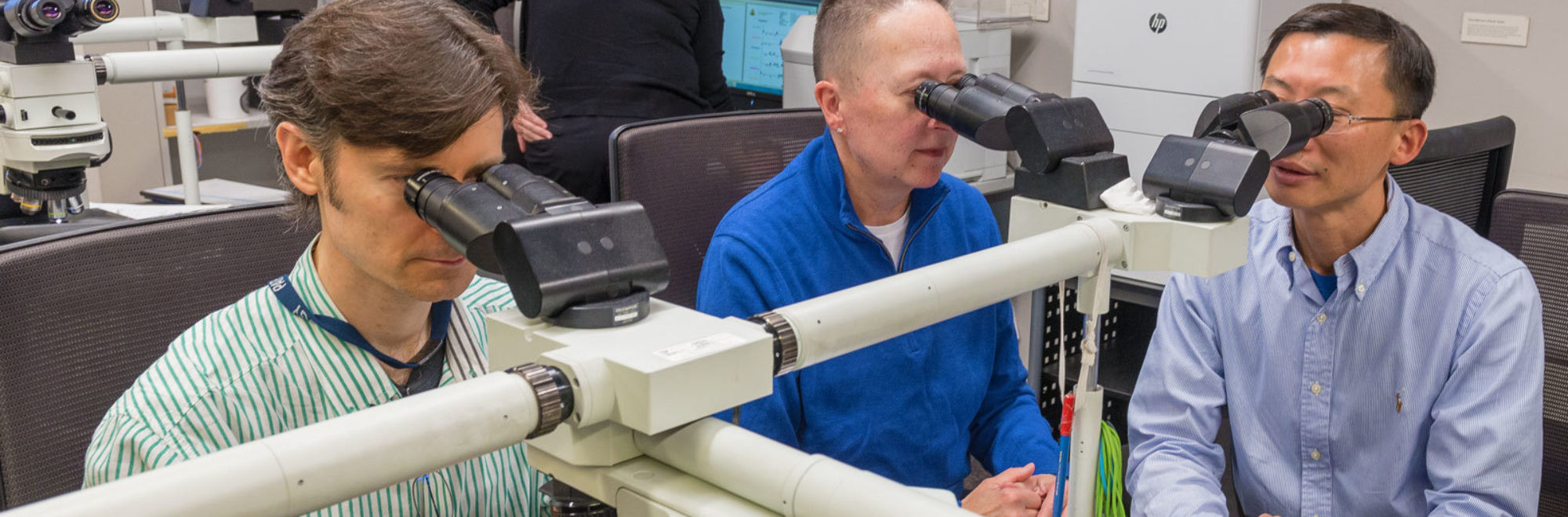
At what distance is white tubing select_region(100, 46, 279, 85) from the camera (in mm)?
2178

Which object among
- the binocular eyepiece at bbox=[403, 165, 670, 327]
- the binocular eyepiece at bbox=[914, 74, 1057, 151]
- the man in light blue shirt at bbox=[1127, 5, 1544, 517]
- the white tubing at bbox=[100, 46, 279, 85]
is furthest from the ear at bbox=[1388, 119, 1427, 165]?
the white tubing at bbox=[100, 46, 279, 85]

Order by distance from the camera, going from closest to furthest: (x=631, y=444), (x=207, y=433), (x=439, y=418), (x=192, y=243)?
(x=439, y=418) → (x=631, y=444) → (x=207, y=433) → (x=192, y=243)

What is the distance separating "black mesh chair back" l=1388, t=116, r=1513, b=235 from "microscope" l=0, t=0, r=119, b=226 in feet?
7.18

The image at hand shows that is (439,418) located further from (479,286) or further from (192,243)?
(192,243)

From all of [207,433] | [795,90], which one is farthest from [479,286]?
[795,90]

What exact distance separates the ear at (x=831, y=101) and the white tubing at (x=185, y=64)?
1.04 meters

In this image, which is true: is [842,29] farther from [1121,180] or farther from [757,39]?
[757,39]

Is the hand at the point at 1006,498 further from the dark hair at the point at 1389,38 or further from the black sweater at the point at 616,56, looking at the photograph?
the black sweater at the point at 616,56

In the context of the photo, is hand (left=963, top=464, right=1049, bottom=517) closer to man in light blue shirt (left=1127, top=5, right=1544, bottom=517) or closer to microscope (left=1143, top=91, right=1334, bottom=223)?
man in light blue shirt (left=1127, top=5, right=1544, bottom=517)

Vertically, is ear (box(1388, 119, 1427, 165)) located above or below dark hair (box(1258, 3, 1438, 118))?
below

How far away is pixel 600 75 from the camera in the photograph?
2797 millimetres

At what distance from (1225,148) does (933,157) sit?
670 millimetres

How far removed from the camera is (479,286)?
49.9 inches

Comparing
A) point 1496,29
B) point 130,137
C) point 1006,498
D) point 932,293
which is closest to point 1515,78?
point 1496,29
